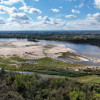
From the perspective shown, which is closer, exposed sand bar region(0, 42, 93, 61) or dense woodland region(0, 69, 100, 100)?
dense woodland region(0, 69, 100, 100)

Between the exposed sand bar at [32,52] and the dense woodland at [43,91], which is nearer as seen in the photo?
the dense woodland at [43,91]

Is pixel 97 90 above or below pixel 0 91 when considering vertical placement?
below

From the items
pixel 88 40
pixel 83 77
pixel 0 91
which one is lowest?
pixel 83 77

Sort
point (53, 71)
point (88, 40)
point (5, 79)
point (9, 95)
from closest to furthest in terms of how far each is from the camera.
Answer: point (9, 95) → point (5, 79) → point (53, 71) → point (88, 40)

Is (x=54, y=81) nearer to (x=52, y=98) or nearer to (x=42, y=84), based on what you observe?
(x=42, y=84)

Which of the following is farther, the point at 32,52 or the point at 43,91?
the point at 32,52

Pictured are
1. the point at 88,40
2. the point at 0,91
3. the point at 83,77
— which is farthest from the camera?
the point at 88,40

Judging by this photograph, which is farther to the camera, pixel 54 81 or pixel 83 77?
pixel 83 77

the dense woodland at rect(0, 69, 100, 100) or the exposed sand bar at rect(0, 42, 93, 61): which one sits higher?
the exposed sand bar at rect(0, 42, 93, 61)

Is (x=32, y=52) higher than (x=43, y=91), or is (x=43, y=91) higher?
(x=32, y=52)

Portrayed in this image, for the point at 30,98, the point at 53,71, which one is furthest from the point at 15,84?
the point at 53,71

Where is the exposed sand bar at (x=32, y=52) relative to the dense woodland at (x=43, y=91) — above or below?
above
